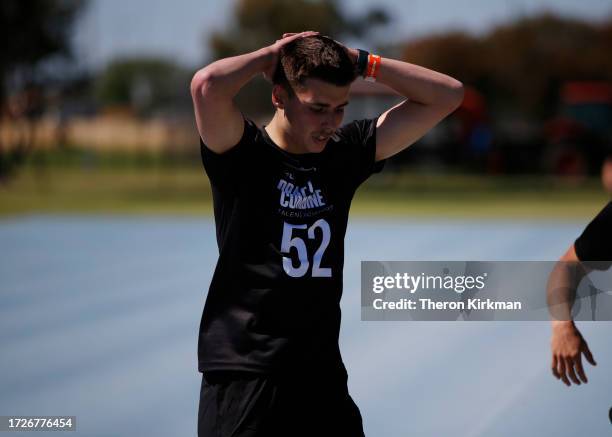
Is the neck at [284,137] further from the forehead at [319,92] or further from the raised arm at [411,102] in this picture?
the raised arm at [411,102]

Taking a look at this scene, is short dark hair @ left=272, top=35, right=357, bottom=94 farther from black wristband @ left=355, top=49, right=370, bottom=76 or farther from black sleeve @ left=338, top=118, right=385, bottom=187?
black sleeve @ left=338, top=118, right=385, bottom=187

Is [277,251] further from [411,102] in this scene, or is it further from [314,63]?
Answer: [411,102]

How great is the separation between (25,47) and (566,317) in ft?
97.9

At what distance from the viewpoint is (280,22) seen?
4697 centimetres

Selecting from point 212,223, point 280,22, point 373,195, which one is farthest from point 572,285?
point 280,22

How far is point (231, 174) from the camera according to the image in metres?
3.39

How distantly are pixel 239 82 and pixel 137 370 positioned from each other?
4.39 metres

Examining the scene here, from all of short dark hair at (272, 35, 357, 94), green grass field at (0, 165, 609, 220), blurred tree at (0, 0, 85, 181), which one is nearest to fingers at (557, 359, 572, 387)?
short dark hair at (272, 35, 357, 94)

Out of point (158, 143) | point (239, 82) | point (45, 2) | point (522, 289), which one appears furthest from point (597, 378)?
point (158, 143)

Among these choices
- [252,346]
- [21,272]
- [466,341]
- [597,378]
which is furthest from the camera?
[21,272]

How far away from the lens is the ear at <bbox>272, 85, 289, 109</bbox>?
11.3ft

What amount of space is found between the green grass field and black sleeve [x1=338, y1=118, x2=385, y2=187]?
52.5ft

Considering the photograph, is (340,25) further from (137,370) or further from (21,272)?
(137,370)

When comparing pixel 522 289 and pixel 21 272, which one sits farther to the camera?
pixel 21 272
